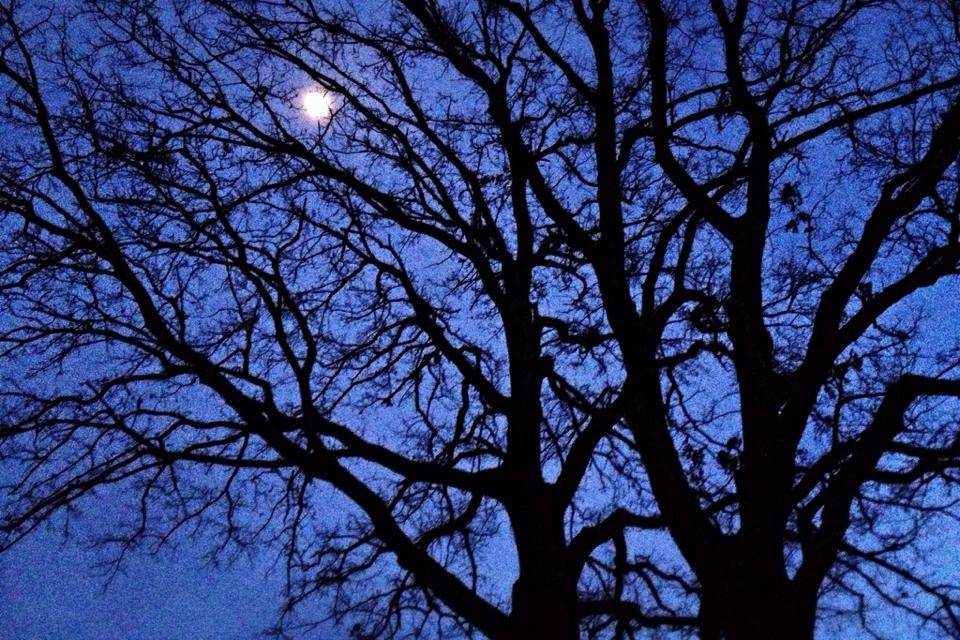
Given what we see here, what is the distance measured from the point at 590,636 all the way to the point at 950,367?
4319mm

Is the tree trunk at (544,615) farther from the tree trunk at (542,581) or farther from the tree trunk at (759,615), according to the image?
the tree trunk at (759,615)

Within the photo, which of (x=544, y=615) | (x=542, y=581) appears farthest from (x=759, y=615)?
(x=542, y=581)

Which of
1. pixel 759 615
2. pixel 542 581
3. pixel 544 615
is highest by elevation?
pixel 542 581

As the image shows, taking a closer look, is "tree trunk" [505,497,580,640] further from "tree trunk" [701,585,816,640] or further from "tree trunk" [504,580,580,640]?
"tree trunk" [701,585,816,640]

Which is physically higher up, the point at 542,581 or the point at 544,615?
the point at 542,581

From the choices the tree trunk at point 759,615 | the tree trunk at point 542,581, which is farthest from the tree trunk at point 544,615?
the tree trunk at point 759,615

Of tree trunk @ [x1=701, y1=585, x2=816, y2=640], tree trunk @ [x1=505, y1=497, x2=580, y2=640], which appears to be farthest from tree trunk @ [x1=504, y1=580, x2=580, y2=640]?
tree trunk @ [x1=701, y1=585, x2=816, y2=640]

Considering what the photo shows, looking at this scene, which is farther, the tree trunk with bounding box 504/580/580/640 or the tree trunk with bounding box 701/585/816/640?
the tree trunk with bounding box 504/580/580/640

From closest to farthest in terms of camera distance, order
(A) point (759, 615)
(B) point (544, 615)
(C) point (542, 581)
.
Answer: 1. (A) point (759, 615)
2. (B) point (544, 615)
3. (C) point (542, 581)

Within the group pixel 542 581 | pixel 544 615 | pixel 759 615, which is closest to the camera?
pixel 759 615

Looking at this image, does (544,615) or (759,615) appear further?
(544,615)

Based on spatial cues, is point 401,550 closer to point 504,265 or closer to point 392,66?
point 504,265

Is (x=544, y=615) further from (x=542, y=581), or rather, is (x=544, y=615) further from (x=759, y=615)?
(x=759, y=615)

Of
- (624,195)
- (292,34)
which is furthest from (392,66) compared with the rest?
(624,195)
